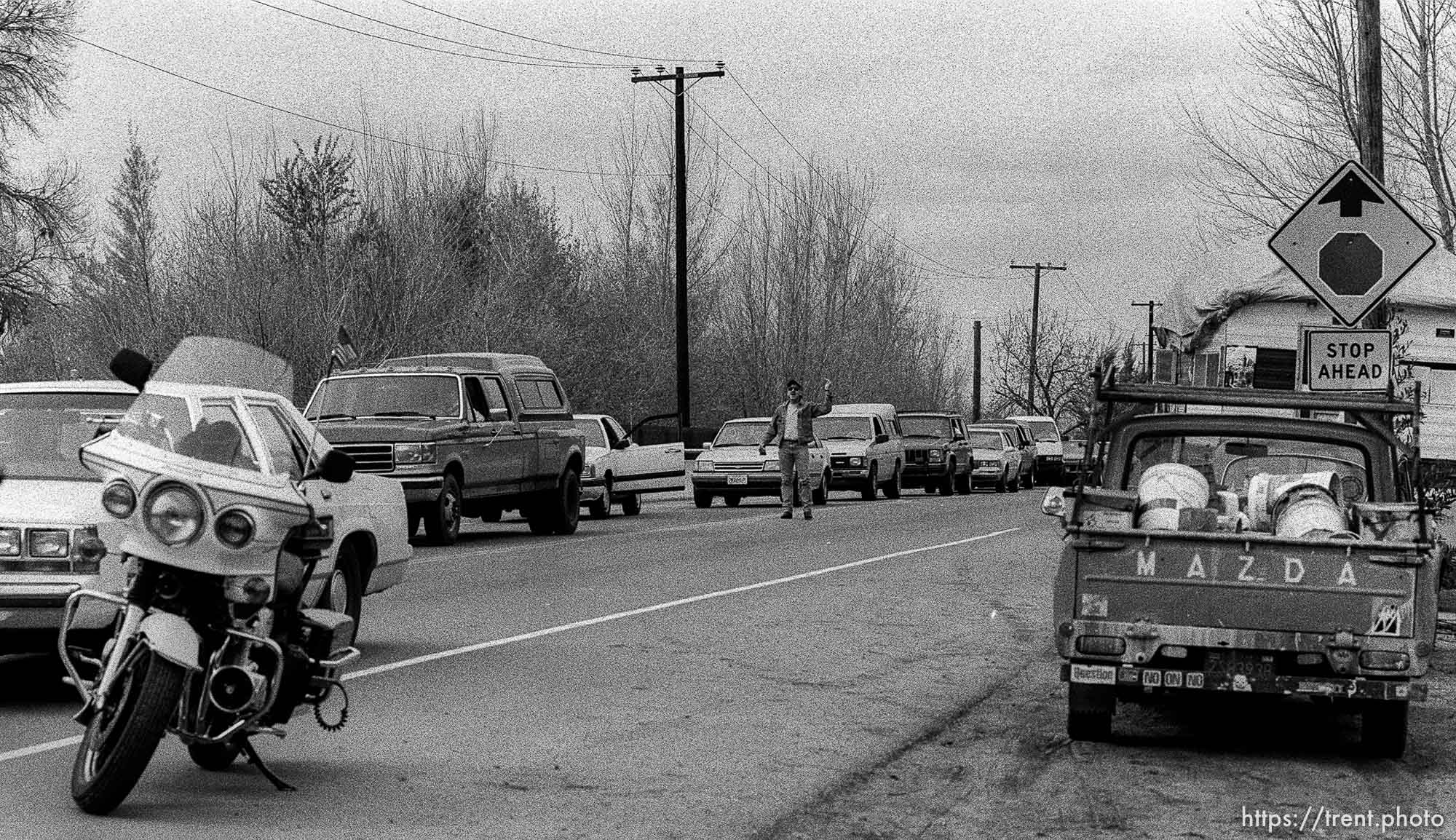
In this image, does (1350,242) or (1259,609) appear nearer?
(1259,609)

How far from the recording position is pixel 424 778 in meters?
7.38

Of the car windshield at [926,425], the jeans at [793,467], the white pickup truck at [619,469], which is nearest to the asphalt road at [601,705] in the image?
the jeans at [793,467]

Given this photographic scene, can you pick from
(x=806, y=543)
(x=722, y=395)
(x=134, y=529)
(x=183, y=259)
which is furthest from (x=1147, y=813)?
(x=722, y=395)

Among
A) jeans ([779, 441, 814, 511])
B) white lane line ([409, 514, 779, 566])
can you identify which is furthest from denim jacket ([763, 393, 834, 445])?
white lane line ([409, 514, 779, 566])

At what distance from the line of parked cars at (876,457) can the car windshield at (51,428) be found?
17660 millimetres

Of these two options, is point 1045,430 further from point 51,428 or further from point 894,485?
point 51,428

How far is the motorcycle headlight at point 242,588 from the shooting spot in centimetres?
662

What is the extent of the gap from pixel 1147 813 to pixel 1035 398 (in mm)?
101404

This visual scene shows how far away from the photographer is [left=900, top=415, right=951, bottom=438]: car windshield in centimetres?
4481

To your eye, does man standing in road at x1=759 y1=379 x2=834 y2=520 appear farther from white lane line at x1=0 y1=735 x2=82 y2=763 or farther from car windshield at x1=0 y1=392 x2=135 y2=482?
white lane line at x1=0 y1=735 x2=82 y2=763

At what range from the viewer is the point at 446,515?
2172 cm

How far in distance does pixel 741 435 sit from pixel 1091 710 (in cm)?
2726

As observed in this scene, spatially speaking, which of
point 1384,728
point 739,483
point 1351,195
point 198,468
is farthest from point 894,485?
point 198,468

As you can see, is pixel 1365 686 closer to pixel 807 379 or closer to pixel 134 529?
pixel 134 529
